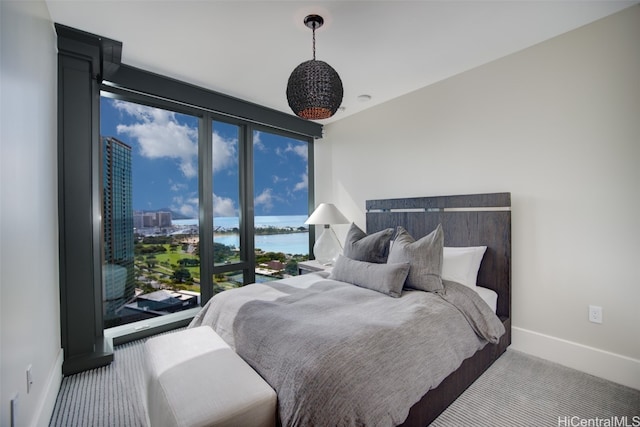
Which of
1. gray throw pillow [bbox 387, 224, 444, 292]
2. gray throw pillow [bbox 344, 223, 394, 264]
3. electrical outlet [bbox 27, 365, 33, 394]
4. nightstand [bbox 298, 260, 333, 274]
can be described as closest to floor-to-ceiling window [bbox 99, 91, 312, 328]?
nightstand [bbox 298, 260, 333, 274]

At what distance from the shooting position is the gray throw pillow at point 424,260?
2.21m

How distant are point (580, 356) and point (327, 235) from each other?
8.46ft

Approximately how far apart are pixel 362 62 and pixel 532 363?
9.33ft

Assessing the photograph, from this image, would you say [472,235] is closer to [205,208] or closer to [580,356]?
[580,356]

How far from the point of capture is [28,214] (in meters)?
1.52

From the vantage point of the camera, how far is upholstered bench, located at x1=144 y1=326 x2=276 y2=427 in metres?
1.18

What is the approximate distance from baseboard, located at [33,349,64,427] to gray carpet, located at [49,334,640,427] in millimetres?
49

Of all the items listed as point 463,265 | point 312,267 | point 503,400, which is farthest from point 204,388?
point 312,267

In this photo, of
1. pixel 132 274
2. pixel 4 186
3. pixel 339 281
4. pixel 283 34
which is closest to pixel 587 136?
pixel 339 281

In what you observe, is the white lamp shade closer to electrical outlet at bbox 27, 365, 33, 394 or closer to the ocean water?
the ocean water

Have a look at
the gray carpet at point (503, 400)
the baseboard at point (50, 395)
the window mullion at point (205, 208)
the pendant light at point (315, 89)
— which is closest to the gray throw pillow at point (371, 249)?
the gray carpet at point (503, 400)

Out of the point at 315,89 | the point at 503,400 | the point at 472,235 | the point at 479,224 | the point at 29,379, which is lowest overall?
the point at 503,400

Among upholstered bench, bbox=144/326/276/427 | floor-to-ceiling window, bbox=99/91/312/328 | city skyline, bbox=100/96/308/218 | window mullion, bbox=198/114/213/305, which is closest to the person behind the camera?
upholstered bench, bbox=144/326/276/427

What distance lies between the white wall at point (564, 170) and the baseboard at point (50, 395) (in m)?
3.33
